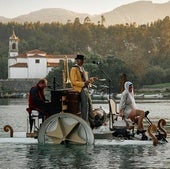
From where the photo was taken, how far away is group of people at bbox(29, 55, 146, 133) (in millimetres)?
19078

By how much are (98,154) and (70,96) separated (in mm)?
2269

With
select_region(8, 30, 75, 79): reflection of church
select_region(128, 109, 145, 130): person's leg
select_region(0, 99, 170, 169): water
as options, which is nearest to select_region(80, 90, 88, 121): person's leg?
select_region(0, 99, 170, 169): water

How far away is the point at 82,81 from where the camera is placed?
19312mm

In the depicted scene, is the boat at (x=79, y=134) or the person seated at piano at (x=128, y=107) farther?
the person seated at piano at (x=128, y=107)

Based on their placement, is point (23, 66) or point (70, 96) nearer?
point (70, 96)

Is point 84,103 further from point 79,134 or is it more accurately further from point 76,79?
point 79,134

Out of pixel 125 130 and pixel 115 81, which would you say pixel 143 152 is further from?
pixel 115 81

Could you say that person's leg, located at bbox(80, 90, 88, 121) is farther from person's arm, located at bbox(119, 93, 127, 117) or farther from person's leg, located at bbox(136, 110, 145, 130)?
person's leg, located at bbox(136, 110, 145, 130)

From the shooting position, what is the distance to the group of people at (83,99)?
751 inches

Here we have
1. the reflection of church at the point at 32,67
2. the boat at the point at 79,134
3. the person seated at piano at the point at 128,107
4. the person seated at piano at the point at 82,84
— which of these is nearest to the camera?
the boat at the point at 79,134

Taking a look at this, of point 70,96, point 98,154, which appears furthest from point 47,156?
point 70,96

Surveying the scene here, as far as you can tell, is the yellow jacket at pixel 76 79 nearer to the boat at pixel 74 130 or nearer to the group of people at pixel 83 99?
the group of people at pixel 83 99

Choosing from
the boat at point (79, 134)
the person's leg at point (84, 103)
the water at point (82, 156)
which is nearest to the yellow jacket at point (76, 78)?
the person's leg at point (84, 103)

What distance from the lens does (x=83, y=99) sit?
62.4 feet
